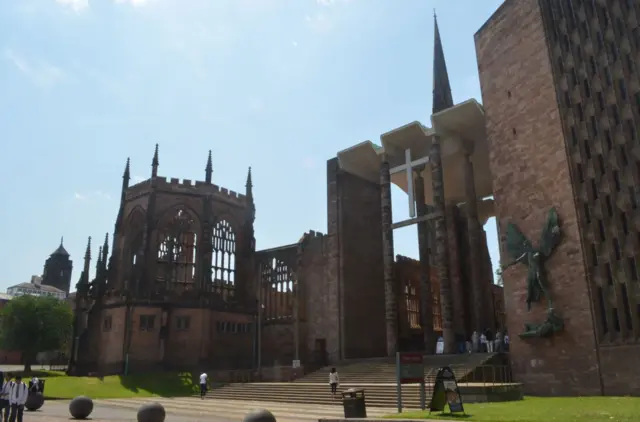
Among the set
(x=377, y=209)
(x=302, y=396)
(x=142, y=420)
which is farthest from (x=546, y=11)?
(x=142, y=420)

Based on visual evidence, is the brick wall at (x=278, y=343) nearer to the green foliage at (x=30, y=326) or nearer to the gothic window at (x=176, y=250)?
the gothic window at (x=176, y=250)

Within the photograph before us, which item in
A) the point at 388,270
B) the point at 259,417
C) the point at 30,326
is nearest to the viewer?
the point at 259,417

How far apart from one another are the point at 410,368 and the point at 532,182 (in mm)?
13034

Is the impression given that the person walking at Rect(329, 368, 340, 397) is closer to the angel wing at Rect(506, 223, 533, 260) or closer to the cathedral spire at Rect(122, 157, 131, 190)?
the angel wing at Rect(506, 223, 533, 260)

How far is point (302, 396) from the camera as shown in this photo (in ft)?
87.8

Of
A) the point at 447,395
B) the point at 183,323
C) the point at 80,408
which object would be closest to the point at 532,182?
the point at 447,395

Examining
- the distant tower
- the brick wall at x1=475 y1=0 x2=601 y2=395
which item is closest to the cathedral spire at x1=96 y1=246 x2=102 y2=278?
the brick wall at x1=475 y1=0 x2=601 y2=395

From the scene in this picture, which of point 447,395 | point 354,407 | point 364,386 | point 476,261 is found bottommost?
point 364,386

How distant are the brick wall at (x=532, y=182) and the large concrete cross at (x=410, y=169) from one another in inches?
295

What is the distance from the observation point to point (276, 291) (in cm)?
4800

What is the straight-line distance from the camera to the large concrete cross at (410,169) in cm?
3497

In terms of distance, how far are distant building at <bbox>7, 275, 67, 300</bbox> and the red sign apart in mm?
91992

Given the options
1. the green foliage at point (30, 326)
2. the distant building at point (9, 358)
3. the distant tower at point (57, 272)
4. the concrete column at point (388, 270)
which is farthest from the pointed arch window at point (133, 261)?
the distant tower at point (57, 272)

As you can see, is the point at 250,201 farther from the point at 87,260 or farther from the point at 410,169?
the point at 410,169
